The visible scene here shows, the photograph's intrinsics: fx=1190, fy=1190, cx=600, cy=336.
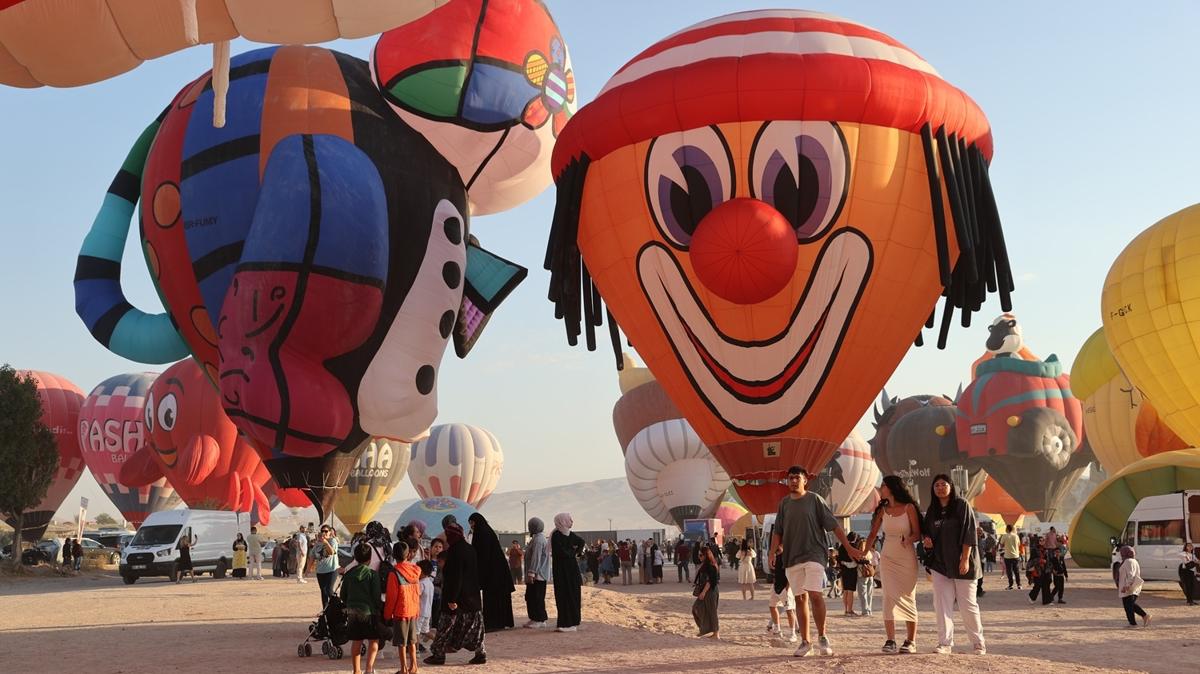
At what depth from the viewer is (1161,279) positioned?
2334 cm

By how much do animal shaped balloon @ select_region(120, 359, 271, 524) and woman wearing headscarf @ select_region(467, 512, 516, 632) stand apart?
846 inches

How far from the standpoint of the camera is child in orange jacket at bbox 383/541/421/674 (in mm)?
8578

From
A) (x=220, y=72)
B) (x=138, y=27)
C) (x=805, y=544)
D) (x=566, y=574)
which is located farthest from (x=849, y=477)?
(x=138, y=27)

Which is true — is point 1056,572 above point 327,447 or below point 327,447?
below

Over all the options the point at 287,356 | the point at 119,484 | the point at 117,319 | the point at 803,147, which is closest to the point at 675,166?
the point at 803,147

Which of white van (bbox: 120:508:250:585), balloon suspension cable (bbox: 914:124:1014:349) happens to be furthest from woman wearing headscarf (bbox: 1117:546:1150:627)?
white van (bbox: 120:508:250:585)

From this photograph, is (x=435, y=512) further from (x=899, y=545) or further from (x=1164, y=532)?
(x=899, y=545)

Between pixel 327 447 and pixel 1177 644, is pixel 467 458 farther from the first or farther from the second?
pixel 1177 644

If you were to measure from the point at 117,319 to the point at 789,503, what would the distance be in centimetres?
1444

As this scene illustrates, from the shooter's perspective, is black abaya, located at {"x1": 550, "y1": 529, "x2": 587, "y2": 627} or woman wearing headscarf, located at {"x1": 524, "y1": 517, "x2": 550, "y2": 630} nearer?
black abaya, located at {"x1": 550, "y1": 529, "x2": 587, "y2": 627}

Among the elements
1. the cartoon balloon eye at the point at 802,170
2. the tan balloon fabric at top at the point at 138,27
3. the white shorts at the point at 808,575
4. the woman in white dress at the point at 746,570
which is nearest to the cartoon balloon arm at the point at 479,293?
the cartoon balloon eye at the point at 802,170

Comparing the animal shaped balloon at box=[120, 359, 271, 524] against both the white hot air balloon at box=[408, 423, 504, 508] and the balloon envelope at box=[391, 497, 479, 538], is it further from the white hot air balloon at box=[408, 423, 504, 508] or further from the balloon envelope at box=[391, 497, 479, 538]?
the white hot air balloon at box=[408, 423, 504, 508]

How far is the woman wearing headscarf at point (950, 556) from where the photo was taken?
8578mm

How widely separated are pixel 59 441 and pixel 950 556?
145 ft
